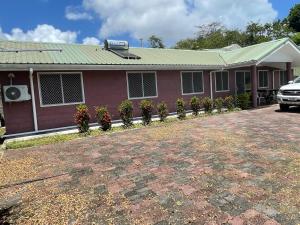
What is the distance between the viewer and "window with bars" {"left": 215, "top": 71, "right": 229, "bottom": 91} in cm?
1728

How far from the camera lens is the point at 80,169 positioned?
5961 mm

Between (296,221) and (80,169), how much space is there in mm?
4133

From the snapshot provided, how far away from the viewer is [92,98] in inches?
492

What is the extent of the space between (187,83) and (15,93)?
892 centimetres

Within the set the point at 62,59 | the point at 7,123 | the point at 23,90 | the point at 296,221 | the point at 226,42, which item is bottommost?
the point at 296,221

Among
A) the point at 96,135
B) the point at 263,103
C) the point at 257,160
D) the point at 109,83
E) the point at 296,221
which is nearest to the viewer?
the point at 296,221

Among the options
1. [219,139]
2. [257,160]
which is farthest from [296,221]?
[219,139]

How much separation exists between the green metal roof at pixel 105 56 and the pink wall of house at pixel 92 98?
0.60 metres

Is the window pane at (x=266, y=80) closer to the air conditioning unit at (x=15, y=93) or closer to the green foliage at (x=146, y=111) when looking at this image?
the green foliage at (x=146, y=111)

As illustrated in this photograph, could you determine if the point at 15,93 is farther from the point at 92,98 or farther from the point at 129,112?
the point at 129,112

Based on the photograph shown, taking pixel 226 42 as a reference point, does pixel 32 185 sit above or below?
below

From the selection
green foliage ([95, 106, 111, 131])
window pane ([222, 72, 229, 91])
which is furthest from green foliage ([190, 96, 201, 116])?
green foliage ([95, 106, 111, 131])

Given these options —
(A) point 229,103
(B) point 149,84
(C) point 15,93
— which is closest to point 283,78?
(A) point 229,103

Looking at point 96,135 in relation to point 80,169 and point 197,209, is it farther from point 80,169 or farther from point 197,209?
point 197,209
